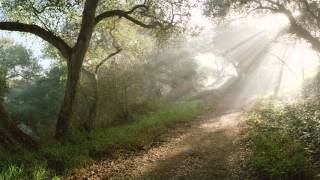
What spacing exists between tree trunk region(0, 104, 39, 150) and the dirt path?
270 centimetres

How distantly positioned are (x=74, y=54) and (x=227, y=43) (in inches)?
2347

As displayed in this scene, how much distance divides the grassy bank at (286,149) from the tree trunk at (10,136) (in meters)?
7.98

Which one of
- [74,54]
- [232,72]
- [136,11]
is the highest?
[136,11]

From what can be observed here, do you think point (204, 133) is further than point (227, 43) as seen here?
No

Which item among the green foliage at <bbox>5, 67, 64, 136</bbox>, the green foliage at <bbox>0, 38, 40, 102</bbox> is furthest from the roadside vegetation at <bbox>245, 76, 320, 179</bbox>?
the green foliage at <bbox>0, 38, 40, 102</bbox>

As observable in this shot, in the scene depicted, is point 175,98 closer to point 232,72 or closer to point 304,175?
point 304,175

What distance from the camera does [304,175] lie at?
30.2 ft

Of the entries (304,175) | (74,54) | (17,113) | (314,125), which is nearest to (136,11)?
(74,54)

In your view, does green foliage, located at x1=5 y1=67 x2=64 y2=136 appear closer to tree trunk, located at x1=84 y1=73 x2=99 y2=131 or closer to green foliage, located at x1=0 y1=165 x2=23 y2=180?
tree trunk, located at x1=84 y1=73 x2=99 y2=131

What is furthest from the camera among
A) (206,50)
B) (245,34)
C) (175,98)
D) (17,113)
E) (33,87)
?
(206,50)

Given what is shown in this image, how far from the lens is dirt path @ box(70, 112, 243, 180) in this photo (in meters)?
11.6

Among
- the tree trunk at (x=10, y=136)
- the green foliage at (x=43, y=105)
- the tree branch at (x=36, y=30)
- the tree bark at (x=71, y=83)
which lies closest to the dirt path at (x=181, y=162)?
the tree trunk at (x=10, y=136)

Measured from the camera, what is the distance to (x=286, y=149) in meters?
11.2

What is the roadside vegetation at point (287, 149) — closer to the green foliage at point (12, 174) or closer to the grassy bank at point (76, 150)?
the grassy bank at point (76, 150)
